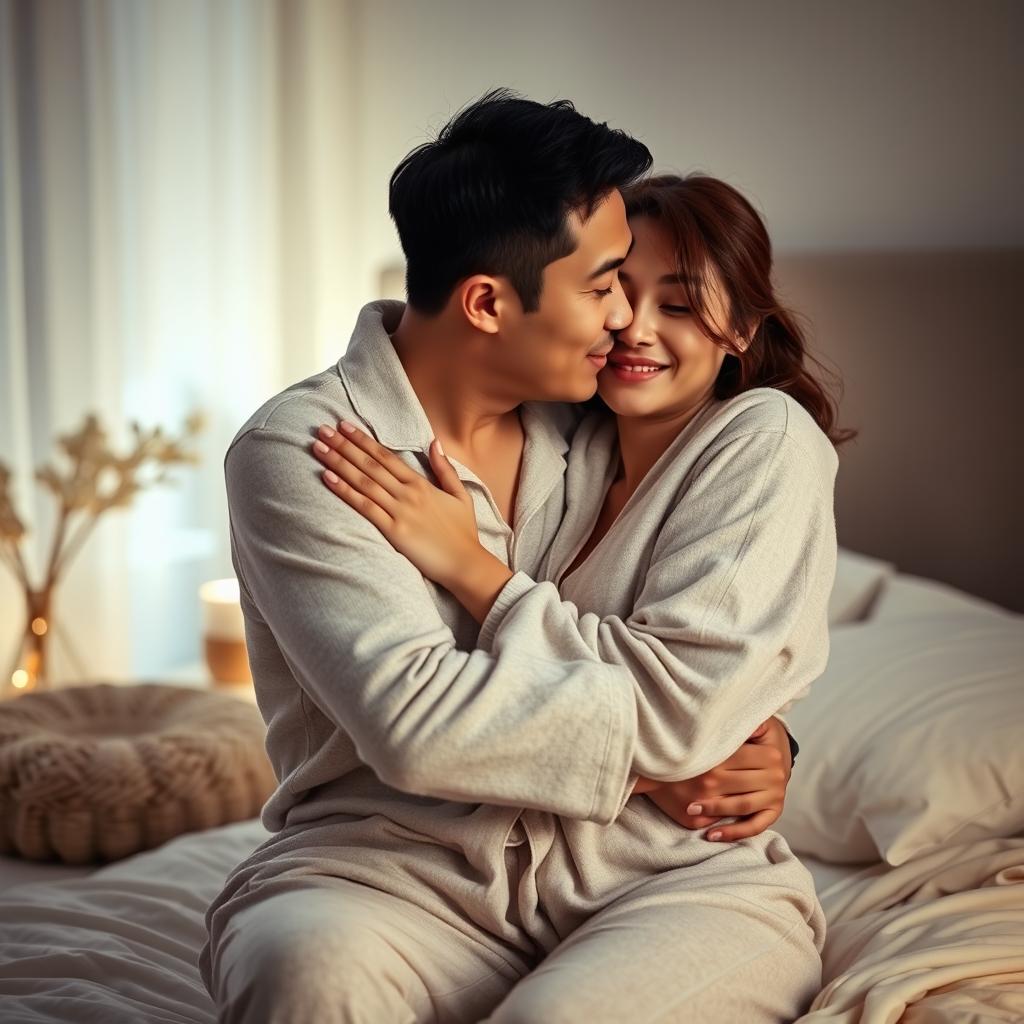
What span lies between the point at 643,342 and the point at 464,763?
24.0 inches

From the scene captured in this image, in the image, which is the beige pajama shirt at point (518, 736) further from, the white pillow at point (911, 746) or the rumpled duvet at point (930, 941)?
the white pillow at point (911, 746)

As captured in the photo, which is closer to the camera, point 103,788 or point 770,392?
point 770,392

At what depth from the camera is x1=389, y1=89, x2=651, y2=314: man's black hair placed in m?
1.51

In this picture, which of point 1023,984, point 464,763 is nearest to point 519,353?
point 464,763

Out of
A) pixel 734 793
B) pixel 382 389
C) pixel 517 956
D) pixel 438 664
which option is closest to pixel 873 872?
pixel 734 793

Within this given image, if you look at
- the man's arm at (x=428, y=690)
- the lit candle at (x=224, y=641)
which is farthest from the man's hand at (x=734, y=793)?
the lit candle at (x=224, y=641)

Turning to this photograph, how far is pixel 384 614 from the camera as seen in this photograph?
4.48ft

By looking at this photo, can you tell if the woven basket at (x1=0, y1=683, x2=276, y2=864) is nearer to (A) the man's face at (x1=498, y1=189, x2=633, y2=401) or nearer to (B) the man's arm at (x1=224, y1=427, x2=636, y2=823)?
(B) the man's arm at (x1=224, y1=427, x2=636, y2=823)

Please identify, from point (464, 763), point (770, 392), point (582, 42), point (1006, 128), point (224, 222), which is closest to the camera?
point (464, 763)

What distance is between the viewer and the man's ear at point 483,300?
Answer: 1.55 meters

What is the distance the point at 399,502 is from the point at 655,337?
0.41 metres

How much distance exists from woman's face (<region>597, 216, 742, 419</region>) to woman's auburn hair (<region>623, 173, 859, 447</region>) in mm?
17

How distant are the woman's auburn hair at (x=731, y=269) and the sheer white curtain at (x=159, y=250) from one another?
206cm

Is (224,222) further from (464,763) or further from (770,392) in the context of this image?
(464,763)
